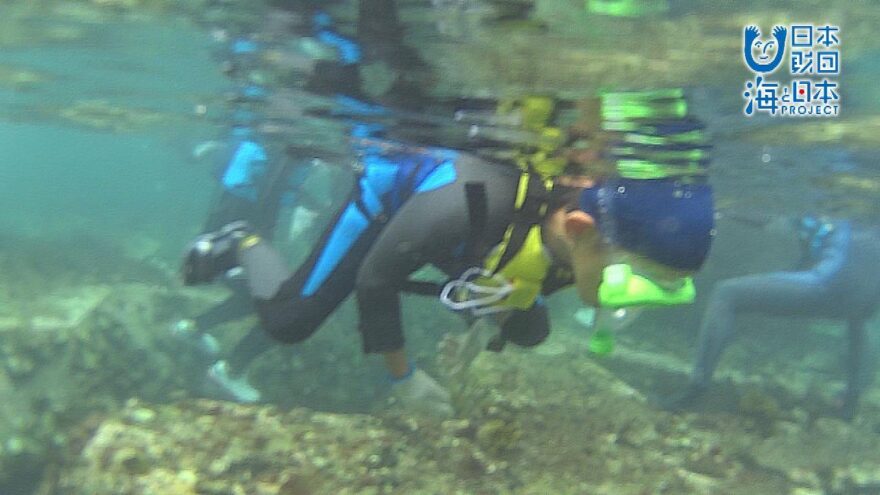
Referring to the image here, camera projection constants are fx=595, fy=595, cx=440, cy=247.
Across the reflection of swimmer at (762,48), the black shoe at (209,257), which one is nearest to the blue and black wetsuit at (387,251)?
the black shoe at (209,257)

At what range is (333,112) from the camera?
11.3 meters

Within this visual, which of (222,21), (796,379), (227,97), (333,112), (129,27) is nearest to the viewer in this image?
(222,21)

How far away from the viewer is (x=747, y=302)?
1159cm

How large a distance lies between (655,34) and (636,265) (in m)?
3.24

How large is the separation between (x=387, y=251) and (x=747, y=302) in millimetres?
9193

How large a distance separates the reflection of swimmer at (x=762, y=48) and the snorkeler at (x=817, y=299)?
515 cm

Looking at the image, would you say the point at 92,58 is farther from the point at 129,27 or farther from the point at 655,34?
the point at 655,34

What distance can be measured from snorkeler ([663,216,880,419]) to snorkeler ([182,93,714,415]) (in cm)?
662

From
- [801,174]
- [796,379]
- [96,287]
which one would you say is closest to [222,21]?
[96,287]

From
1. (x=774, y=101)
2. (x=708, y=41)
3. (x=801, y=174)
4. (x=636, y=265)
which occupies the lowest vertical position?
(x=801, y=174)

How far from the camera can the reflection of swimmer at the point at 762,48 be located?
6.72 meters

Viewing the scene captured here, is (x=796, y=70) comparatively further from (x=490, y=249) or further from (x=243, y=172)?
(x=243, y=172)

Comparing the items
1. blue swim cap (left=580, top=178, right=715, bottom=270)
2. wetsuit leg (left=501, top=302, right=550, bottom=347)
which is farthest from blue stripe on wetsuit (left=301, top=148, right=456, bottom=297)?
blue swim cap (left=580, top=178, right=715, bottom=270)

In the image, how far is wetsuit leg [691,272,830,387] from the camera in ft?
36.8
